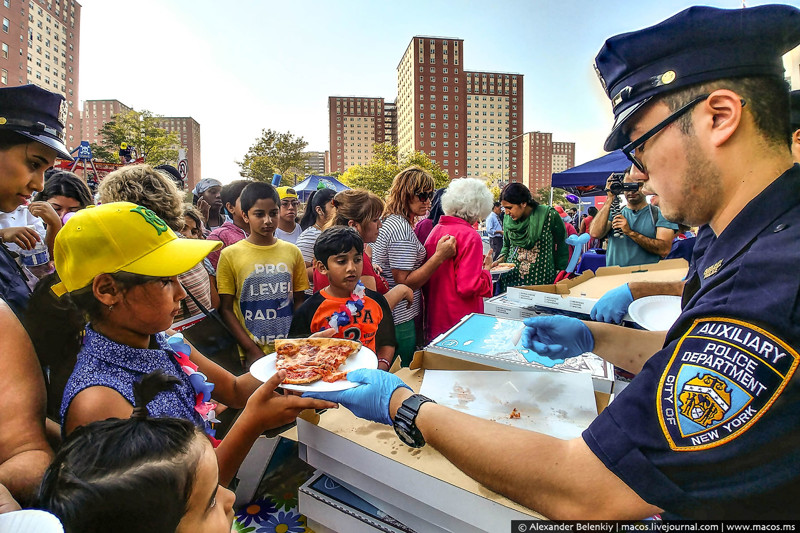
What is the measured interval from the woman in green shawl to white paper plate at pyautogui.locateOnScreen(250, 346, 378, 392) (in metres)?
3.39

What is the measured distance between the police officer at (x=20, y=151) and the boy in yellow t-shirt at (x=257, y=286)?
49.1 inches

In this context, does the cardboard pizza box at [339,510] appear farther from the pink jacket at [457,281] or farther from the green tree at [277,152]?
the green tree at [277,152]

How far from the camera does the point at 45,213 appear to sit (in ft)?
9.19

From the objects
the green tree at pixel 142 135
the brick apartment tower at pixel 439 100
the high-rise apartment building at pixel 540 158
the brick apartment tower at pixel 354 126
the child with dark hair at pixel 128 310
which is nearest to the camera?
the child with dark hair at pixel 128 310

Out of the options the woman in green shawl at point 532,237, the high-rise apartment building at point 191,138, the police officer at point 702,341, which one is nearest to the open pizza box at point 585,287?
the police officer at point 702,341

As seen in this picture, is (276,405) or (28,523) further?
(276,405)

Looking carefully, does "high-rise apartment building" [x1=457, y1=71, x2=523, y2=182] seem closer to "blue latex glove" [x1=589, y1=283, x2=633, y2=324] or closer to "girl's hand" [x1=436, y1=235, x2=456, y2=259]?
"girl's hand" [x1=436, y1=235, x2=456, y2=259]

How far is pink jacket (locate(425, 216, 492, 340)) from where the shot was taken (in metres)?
3.26

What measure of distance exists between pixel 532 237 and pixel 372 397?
3.92 metres

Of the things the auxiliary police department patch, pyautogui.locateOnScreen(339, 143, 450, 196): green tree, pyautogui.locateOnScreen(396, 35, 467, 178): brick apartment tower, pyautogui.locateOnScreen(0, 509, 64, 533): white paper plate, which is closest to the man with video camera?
the auxiliary police department patch

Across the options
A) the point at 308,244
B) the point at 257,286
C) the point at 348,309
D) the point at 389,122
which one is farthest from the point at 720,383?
the point at 389,122

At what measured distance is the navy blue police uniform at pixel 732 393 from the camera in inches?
28.4

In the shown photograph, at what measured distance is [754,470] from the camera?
74 centimetres

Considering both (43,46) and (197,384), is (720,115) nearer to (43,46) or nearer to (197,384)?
(197,384)
